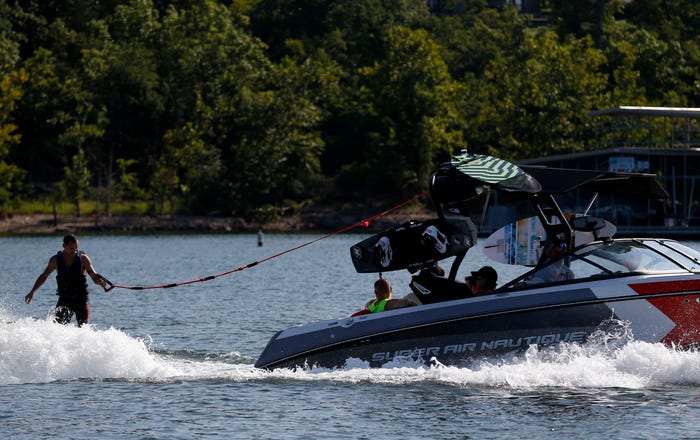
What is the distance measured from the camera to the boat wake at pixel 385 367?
15445 mm

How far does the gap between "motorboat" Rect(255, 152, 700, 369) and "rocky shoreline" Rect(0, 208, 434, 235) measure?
200 ft

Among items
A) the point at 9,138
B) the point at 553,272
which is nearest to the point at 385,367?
the point at 553,272

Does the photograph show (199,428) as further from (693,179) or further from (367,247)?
(693,179)

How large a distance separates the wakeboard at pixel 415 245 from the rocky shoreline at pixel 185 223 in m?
60.8

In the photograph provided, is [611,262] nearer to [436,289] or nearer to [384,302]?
[436,289]

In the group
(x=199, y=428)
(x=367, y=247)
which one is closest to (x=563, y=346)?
(x=367, y=247)

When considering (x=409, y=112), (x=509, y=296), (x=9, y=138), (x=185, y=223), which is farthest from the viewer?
(x=409, y=112)

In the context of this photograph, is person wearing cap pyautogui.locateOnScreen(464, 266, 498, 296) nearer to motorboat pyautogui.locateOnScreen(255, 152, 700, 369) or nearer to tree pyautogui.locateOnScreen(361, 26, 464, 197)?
motorboat pyautogui.locateOnScreen(255, 152, 700, 369)

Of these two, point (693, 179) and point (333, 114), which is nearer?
point (693, 179)

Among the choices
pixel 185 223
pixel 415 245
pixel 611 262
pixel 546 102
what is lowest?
pixel 185 223

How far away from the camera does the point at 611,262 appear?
51.0ft

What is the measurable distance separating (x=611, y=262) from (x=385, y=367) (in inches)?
120

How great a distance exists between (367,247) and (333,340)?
1241 millimetres

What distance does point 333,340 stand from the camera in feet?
52.1
